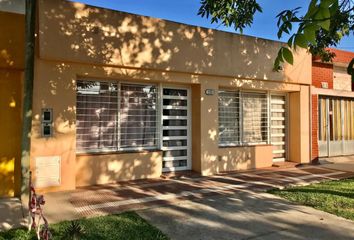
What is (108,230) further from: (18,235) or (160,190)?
(160,190)

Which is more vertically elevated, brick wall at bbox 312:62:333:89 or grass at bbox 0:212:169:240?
brick wall at bbox 312:62:333:89

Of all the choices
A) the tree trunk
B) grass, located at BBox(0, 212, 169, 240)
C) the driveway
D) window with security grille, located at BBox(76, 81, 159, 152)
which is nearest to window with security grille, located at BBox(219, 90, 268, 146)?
window with security grille, located at BBox(76, 81, 159, 152)

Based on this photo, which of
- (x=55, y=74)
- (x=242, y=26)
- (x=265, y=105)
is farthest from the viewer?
(x=265, y=105)

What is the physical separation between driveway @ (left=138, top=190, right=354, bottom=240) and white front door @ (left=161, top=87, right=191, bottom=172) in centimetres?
274

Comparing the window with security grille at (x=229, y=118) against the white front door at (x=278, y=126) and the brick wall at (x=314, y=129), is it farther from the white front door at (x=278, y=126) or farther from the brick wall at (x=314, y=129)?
the brick wall at (x=314, y=129)

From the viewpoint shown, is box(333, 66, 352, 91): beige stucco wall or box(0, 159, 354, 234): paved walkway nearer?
box(0, 159, 354, 234): paved walkway

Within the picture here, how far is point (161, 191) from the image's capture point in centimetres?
723

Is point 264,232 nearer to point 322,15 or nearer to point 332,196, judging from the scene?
point 332,196

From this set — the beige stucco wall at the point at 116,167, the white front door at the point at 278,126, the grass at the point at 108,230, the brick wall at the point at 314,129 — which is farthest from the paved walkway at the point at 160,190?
the brick wall at the point at 314,129

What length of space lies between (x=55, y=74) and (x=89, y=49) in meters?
0.97

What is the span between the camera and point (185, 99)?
9492mm

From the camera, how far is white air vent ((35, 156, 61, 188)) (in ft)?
23.0

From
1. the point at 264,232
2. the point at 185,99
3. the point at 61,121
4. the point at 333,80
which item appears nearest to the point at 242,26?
the point at 185,99

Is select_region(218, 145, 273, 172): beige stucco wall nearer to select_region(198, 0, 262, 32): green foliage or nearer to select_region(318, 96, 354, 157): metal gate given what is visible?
select_region(318, 96, 354, 157): metal gate
